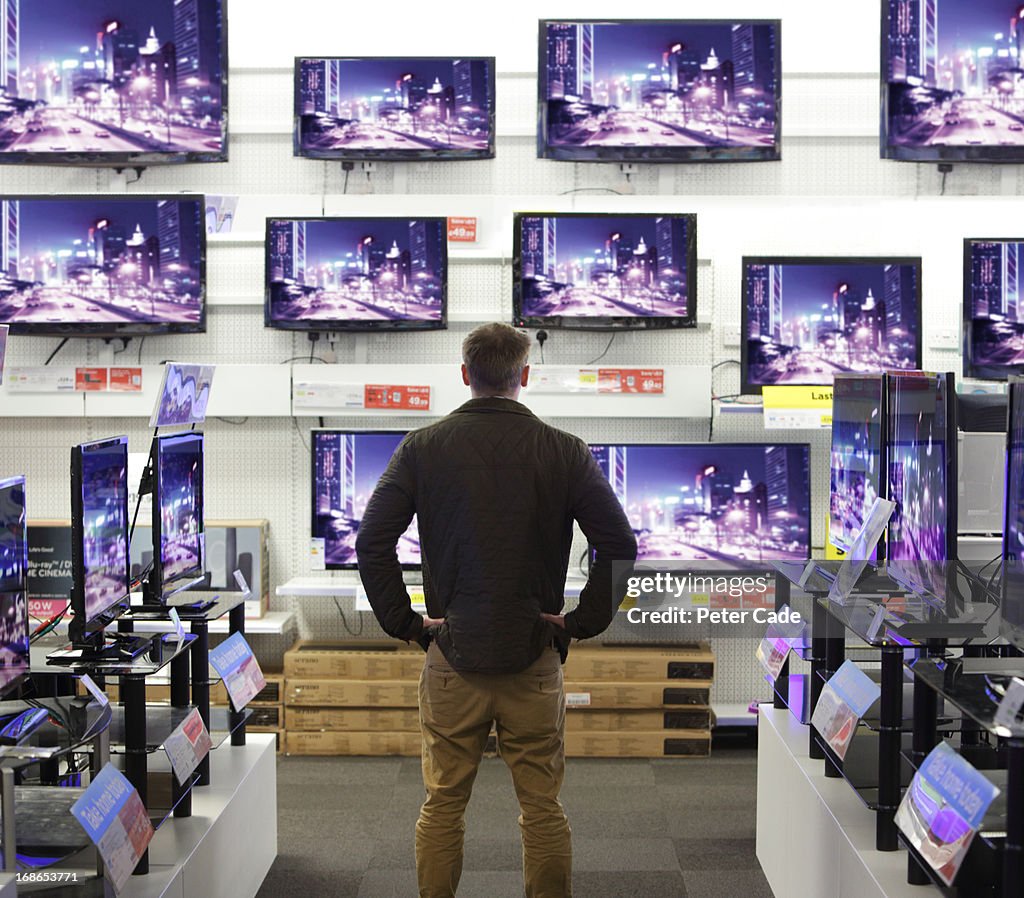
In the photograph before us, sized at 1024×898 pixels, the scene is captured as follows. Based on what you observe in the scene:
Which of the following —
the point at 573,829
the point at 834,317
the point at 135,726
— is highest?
the point at 834,317

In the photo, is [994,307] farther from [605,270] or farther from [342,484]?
[342,484]

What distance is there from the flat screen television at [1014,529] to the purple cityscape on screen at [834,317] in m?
2.58

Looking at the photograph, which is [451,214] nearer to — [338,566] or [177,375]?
[338,566]

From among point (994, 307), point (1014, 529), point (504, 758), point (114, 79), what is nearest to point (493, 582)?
point (504, 758)

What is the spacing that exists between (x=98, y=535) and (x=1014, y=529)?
1.85 metres

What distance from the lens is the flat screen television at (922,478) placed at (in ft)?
7.49

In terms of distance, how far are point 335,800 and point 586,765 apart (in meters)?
1.01

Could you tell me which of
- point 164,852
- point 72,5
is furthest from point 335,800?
point 72,5

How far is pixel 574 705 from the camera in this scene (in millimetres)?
4633

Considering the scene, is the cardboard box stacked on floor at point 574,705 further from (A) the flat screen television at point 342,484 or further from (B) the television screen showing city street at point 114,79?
(B) the television screen showing city street at point 114,79

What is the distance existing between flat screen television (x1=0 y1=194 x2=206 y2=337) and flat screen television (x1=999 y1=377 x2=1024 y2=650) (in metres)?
3.45

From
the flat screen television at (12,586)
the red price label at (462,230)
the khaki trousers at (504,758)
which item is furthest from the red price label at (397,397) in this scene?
the flat screen television at (12,586)

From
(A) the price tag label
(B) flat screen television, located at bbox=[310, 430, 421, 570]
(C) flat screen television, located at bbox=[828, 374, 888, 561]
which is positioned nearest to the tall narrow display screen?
(A) the price tag label

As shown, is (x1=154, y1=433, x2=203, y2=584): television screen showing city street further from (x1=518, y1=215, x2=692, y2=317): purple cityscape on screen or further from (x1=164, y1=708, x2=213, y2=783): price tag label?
(x1=518, y1=215, x2=692, y2=317): purple cityscape on screen
